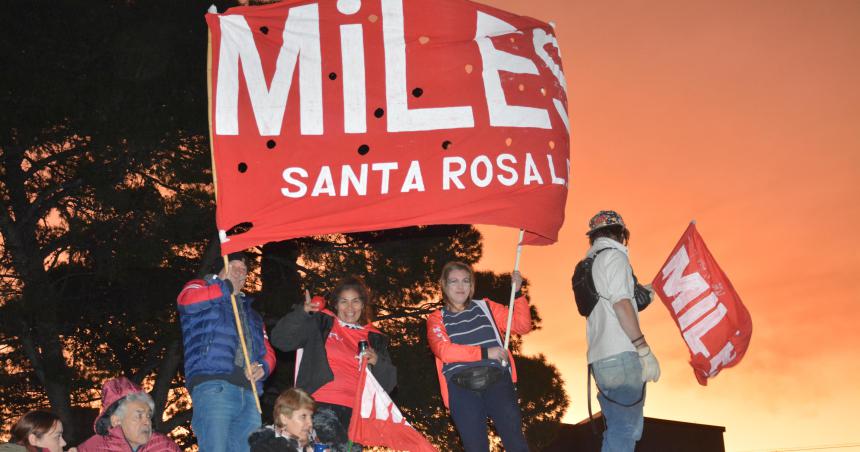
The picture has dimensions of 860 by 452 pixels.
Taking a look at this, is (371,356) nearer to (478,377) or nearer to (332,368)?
(332,368)

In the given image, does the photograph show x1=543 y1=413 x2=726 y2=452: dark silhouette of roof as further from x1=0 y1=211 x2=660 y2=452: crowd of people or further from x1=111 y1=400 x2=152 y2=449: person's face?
x1=111 y1=400 x2=152 y2=449: person's face

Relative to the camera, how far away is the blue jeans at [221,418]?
226 inches

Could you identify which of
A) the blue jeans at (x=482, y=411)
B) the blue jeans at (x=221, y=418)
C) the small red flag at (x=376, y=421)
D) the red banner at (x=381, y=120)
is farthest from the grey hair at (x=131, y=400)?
the blue jeans at (x=482, y=411)

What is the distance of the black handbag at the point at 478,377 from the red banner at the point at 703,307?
4.65 ft

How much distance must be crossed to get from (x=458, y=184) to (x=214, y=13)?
1837 mm

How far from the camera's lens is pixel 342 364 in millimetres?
6277

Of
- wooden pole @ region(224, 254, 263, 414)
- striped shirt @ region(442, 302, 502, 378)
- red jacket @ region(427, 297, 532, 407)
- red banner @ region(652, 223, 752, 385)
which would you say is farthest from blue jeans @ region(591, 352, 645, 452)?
wooden pole @ region(224, 254, 263, 414)

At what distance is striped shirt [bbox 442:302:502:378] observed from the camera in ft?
20.5

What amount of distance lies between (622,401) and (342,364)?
69.6 inches

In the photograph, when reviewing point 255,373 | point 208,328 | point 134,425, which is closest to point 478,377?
point 255,373

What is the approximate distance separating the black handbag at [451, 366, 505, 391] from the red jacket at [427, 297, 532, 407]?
0.09 m

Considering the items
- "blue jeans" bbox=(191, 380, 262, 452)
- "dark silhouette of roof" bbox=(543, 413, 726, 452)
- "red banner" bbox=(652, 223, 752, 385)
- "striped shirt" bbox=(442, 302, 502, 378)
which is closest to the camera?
"blue jeans" bbox=(191, 380, 262, 452)

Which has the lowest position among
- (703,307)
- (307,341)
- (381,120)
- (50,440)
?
(50,440)

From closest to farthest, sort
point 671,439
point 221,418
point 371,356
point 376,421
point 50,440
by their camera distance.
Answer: point 221,418
point 50,440
point 376,421
point 371,356
point 671,439
